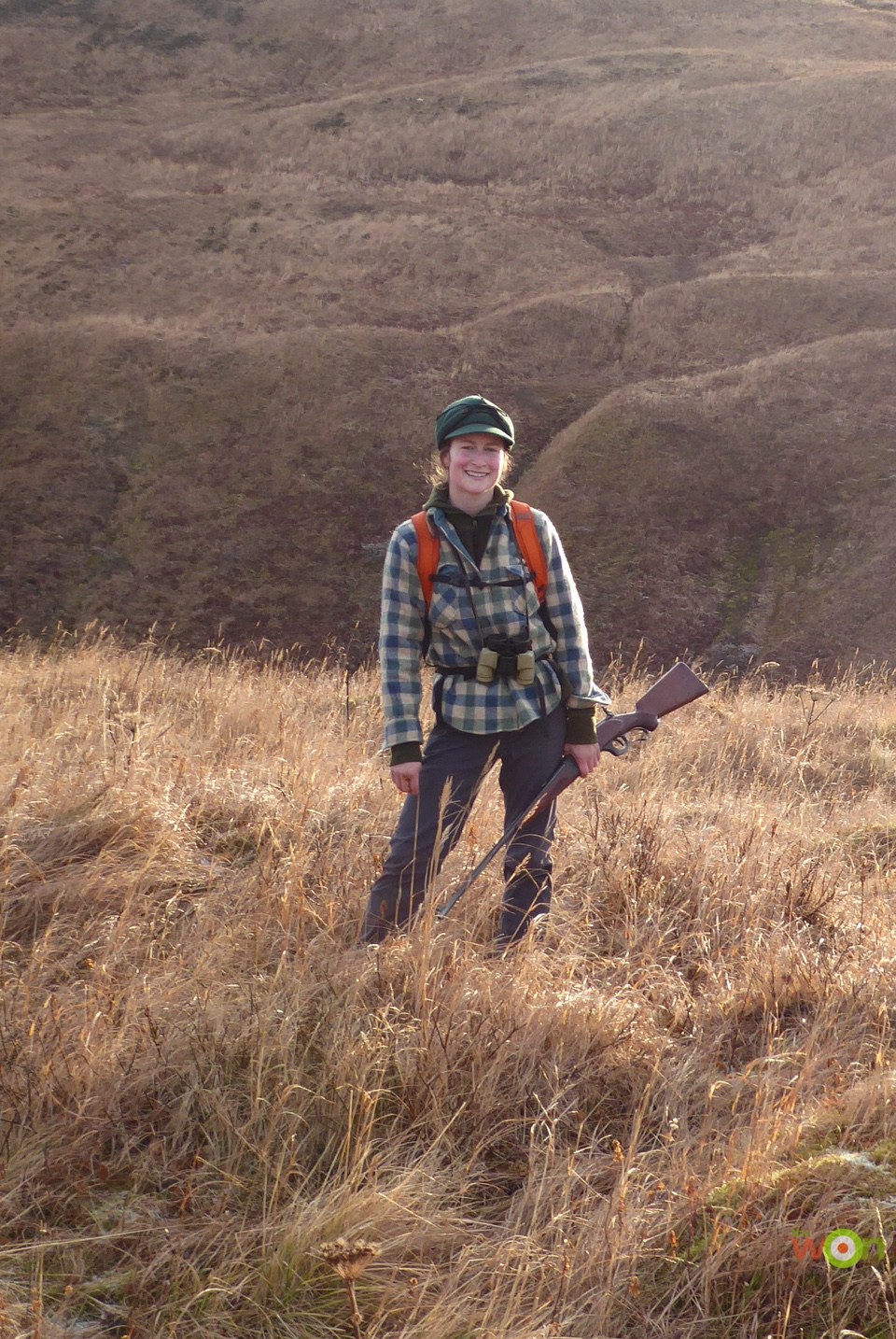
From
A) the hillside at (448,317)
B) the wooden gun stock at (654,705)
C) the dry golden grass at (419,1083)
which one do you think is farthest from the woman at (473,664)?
the hillside at (448,317)

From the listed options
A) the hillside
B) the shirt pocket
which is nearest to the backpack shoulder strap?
the shirt pocket

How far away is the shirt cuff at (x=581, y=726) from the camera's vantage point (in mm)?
3471

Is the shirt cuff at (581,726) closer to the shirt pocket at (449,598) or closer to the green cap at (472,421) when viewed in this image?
the shirt pocket at (449,598)

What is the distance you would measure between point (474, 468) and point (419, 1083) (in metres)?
1.87

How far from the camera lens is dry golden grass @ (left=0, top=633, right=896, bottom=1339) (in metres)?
1.90

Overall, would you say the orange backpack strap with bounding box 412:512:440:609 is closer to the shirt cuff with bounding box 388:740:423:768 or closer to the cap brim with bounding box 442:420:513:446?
the cap brim with bounding box 442:420:513:446

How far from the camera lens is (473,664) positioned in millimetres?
3369

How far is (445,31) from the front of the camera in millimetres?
54750

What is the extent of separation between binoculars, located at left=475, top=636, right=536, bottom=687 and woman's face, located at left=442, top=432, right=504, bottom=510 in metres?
0.47

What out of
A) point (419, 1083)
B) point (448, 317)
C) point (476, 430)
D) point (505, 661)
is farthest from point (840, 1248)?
point (448, 317)

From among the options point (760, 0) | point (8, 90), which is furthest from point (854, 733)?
point (760, 0)

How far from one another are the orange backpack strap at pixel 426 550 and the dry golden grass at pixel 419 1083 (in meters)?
1.09

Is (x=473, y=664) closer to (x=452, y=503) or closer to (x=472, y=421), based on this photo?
(x=452, y=503)

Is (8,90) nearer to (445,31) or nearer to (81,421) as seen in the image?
(445,31)
